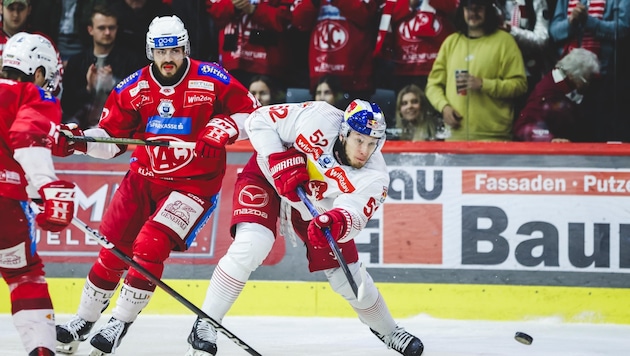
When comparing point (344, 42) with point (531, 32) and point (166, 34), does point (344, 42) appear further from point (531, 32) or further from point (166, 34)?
point (166, 34)

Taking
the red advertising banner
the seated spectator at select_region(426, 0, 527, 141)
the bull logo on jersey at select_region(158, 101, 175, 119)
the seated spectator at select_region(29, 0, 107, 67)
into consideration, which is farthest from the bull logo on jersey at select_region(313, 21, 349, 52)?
the bull logo on jersey at select_region(158, 101, 175, 119)

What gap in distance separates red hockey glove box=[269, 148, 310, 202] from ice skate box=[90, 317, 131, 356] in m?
0.81

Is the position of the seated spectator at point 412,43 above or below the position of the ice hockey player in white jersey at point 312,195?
above

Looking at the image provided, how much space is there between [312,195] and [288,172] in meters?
0.22

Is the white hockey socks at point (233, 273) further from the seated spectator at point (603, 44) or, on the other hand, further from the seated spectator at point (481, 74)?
the seated spectator at point (603, 44)

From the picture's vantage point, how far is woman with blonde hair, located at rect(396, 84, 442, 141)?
18.9 ft

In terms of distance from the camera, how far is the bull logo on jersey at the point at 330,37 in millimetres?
5852

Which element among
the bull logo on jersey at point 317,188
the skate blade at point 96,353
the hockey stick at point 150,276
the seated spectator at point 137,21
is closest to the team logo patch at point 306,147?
the bull logo on jersey at point 317,188

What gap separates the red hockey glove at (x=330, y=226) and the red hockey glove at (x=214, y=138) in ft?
1.65

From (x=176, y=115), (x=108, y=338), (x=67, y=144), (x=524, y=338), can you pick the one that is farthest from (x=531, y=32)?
(x=108, y=338)

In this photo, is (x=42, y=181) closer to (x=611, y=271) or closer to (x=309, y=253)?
Result: (x=309, y=253)

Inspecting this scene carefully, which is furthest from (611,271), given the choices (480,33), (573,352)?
(480,33)

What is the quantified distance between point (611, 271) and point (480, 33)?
143 cm

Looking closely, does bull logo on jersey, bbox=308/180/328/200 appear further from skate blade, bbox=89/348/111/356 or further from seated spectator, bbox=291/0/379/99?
seated spectator, bbox=291/0/379/99
